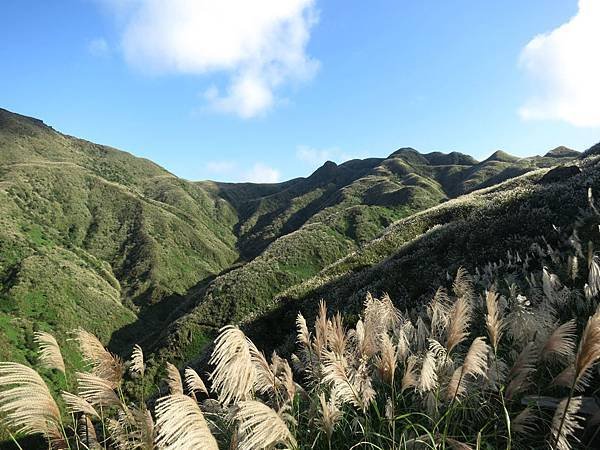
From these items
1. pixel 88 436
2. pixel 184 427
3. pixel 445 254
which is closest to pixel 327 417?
pixel 184 427

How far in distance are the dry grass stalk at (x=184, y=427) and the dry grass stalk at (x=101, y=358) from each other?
1.51 m

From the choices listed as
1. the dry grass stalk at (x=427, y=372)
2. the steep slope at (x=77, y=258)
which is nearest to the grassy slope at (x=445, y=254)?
the dry grass stalk at (x=427, y=372)

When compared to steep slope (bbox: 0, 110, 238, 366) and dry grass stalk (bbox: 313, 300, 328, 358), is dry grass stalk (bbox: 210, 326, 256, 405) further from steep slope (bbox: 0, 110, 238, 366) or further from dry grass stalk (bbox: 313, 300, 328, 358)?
steep slope (bbox: 0, 110, 238, 366)

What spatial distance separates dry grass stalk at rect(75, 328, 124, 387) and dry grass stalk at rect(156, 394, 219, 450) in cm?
151

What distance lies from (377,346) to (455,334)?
198 cm

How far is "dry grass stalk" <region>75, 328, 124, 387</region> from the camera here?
386 cm

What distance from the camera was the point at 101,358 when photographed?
12.7 ft

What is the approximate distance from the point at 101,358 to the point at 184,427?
1737 millimetres

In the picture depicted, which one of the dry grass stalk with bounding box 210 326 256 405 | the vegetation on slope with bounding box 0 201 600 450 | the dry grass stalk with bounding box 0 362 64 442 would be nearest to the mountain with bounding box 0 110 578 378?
the vegetation on slope with bounding box 0 201 600 450

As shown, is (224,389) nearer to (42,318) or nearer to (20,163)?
(42,318)

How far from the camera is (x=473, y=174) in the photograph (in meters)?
198

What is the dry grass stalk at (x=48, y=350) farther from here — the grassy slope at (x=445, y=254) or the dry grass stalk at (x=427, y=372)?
the grassy slope at (x=445, y=254)

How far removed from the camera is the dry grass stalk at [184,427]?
2.44 metres

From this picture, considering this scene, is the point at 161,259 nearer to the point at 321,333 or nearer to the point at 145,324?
the point at 145,324
